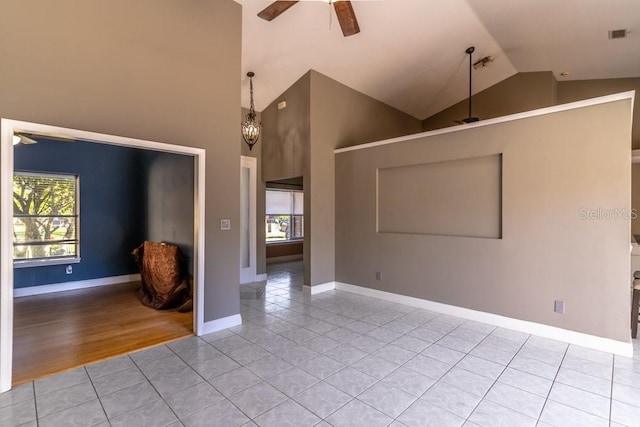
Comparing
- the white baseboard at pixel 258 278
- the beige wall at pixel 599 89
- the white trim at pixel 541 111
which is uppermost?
the beige wall at pixel 599 89

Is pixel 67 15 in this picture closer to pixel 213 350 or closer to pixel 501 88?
pixel 213 350

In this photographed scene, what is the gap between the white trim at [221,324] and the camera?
3.56 metres

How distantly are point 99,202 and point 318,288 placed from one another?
178 inches

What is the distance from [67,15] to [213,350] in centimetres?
333

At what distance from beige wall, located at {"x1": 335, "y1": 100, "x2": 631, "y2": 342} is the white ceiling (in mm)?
1625

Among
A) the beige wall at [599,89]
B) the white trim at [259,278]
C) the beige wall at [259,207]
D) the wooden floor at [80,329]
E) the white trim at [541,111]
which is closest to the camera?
the wooden floor at [80,329]

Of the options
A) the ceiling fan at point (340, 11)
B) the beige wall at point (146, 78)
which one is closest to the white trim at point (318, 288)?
the beige wall at point (146, 78)

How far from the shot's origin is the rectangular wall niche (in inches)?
155

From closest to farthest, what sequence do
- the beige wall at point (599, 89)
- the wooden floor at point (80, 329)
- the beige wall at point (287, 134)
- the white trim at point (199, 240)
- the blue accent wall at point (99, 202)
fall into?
the wooden floor at point (80, 329)
the white trim at point (199, 240)
the blue accent wall at point (99, 202)
the beige wall at point (287, 134)
the beige wall at point (599, 89)

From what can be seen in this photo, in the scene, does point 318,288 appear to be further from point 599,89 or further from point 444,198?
point 599,89

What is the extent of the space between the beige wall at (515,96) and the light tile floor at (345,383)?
14.8 feet

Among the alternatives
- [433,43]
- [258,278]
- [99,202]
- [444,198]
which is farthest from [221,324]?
[433,43]

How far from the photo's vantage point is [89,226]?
572 centimetres

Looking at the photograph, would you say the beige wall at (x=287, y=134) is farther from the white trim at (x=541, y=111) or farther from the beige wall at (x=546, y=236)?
the beige wall at (x=546, y=236)
